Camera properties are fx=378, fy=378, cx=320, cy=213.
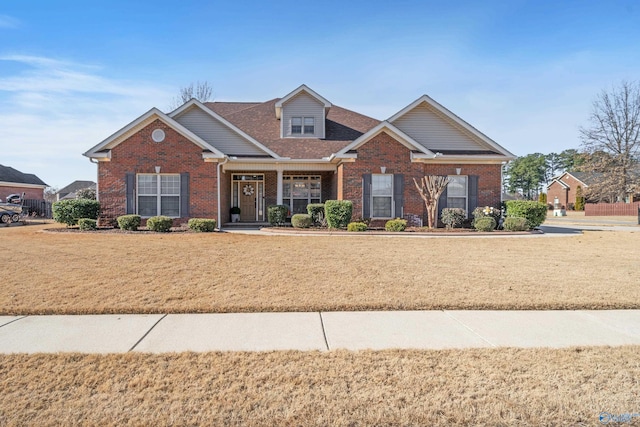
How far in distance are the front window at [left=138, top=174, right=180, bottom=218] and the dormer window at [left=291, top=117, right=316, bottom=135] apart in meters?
6.49

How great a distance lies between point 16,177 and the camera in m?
33.8

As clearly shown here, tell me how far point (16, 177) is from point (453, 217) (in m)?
37.4

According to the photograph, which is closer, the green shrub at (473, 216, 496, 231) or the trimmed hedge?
the trimmed hedge

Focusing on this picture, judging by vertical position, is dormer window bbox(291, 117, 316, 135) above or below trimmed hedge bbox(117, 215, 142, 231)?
above

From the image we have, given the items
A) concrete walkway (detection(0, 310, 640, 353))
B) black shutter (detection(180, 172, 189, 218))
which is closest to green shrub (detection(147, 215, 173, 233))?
black shutter (detection(180, 172, 189, 218))

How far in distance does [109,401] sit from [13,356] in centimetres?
152

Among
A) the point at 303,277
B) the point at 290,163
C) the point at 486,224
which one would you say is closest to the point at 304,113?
the point at 290,163

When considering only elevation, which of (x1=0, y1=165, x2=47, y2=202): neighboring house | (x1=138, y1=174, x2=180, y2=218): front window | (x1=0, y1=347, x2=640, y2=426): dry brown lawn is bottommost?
(x1=0, y1=347, x2=640, y2=426): dry brown lawn

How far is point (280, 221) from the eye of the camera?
1658 cm

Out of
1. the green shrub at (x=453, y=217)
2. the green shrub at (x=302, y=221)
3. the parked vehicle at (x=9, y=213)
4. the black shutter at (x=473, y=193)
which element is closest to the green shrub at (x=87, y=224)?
the green shrub at (x=302, y=221)

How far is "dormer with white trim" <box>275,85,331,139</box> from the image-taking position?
63.4 ft

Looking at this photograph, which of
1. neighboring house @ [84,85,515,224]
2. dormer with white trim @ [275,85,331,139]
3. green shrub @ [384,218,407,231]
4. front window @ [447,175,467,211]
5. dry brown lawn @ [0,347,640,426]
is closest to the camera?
dry brown lawn @ [0,347,640,426]

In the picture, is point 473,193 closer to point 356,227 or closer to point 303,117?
point 356,227

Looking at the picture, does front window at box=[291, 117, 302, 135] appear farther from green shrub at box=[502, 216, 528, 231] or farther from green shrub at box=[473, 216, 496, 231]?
green shrub at box=[502, 216, 528, 231]
